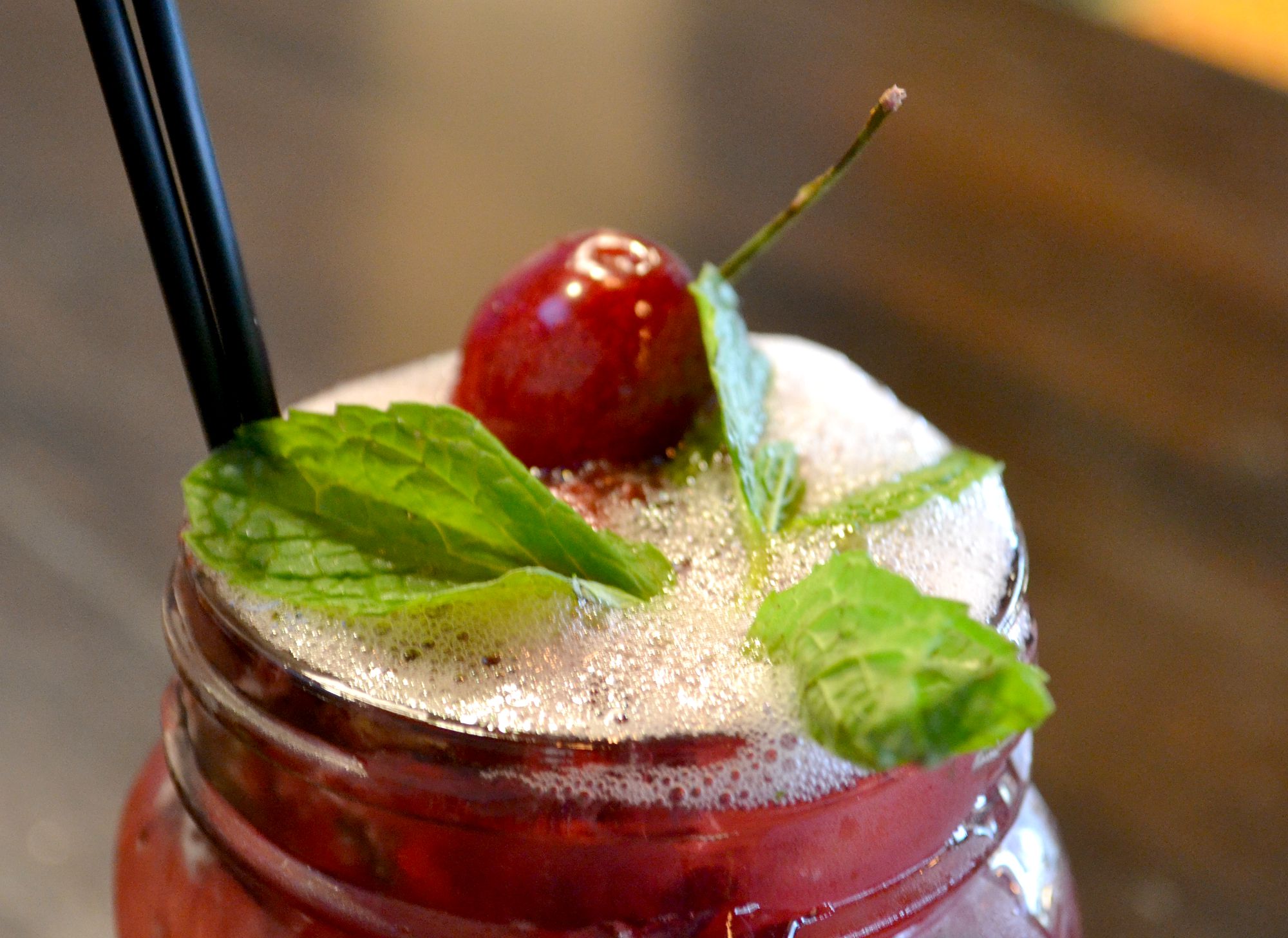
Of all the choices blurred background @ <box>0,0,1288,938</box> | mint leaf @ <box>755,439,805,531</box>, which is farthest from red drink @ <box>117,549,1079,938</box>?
blurred background @ <box>0,0,1288,938</box>

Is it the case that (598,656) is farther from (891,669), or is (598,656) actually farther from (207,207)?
(207,207)

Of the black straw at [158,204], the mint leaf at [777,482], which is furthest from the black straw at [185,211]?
the mint leaf at [777,482]

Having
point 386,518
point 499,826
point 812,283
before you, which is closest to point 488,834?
point 499,826

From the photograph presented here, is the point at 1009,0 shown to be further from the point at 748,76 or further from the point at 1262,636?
the point at 1262,636

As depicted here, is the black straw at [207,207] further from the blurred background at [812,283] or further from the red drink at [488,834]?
the blurred background at [812,283]

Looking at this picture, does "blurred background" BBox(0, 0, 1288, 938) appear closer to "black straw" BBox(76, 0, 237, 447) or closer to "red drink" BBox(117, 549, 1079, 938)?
"red drink" BBox(117, 549, 1079, 938)

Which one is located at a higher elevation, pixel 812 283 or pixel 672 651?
pixel 672 651
